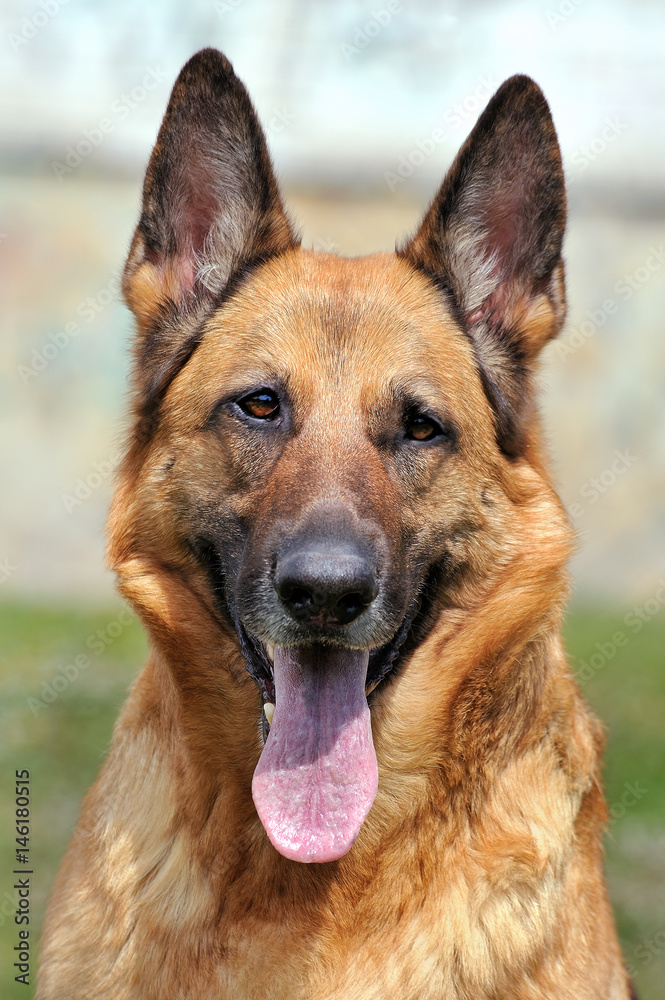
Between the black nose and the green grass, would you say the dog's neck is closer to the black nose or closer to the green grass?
the black nose

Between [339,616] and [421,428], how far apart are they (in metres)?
0.89

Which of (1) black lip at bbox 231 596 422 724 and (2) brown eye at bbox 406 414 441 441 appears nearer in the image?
(1) black lip at bbox 231 596 422 724

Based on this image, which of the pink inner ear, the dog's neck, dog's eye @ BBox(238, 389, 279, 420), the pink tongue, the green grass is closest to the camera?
the pink tongue

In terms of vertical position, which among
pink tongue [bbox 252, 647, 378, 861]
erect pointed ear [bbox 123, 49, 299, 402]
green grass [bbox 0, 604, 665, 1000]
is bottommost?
green grass [bbox 0, 604, 665, 1000]

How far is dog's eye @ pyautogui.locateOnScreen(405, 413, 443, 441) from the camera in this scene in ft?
11.2

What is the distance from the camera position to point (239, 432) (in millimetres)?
3350

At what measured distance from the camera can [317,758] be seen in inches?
118

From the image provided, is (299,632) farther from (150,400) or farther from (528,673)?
(150,400)

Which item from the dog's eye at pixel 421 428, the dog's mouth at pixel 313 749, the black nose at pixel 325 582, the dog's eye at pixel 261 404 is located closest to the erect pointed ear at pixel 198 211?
the dog's eye at pixel 261 404

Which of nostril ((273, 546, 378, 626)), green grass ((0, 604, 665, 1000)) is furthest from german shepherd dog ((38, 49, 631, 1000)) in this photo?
green grass ((0, 604, 665, 1000))

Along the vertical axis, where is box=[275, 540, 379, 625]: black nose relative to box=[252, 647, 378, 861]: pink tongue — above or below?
above

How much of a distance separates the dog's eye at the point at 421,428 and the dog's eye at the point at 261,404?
0.49m

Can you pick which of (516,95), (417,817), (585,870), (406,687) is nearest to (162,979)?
(417,817)

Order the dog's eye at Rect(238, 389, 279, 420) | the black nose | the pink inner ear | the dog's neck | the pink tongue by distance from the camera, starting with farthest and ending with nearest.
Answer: the pink inner ear < the dog's eye at Rect(238, 389, 279, 420) < the dog's neck < the pink tongue < the black nose
